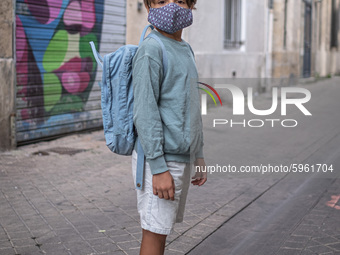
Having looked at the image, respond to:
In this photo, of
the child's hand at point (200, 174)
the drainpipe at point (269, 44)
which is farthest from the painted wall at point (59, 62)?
the drainpipe at point (269, 44)

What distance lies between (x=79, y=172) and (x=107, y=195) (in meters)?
1.12

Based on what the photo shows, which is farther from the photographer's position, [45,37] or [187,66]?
[45,37]

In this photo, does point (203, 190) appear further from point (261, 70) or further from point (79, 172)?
point (261, 70)

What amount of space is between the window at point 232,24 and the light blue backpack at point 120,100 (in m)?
13.5

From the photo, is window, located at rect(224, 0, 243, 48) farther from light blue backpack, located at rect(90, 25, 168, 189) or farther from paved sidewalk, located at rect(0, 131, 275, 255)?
light blue backpack, located at rect(90, 25, 168, 189)

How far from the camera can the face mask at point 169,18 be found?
2.61 metres

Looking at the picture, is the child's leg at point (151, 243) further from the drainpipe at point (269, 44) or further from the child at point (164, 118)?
the drainpipe at point (269, 44)

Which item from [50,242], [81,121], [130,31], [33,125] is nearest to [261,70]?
[130,31]

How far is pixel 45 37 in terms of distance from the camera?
8.47 metres

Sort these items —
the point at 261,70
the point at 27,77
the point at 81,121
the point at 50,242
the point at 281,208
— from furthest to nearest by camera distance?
the point at 261,70 < the point at 81,121 < the point at 27,77 < the point at 281,208 < the point at 50,242

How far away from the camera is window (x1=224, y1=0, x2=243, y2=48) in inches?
630

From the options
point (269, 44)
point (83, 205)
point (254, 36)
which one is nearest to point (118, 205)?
point (83, 205)

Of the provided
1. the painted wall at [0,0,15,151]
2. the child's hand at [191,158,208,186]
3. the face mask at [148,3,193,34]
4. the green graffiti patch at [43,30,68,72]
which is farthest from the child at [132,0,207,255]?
the green graffiti patch at [43,30,68,72]

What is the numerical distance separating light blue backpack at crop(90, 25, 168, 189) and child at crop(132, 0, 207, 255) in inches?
2.1
